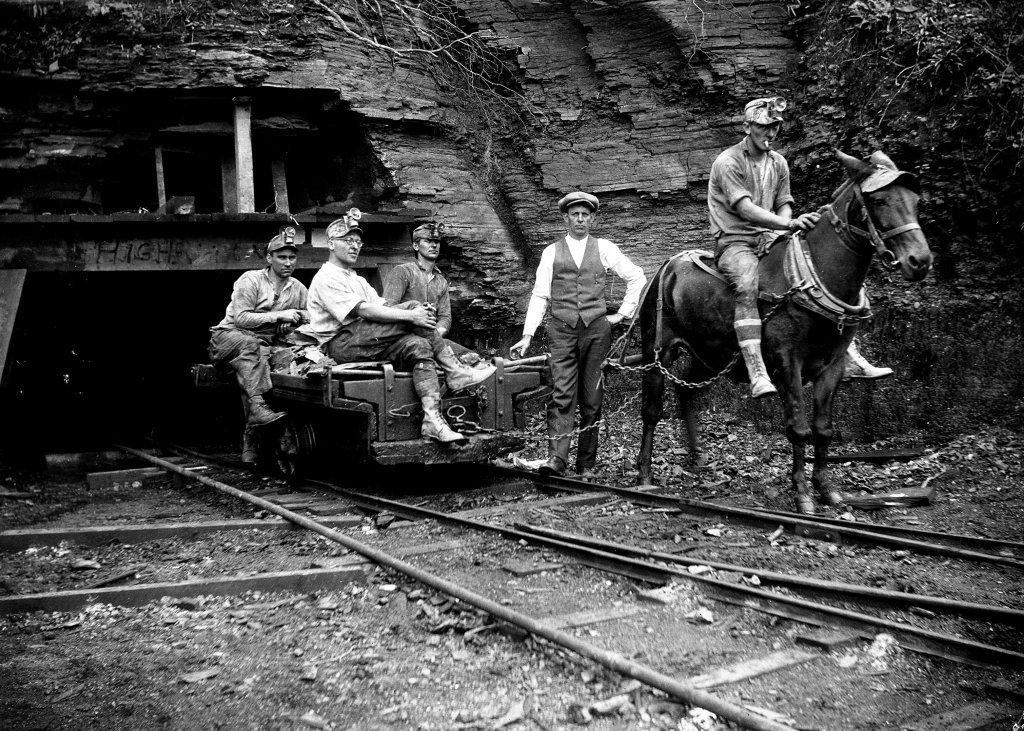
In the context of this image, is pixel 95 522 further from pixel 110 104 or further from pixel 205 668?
pixel 110 104

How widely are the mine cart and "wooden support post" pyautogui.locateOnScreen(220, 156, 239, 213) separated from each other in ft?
15.2

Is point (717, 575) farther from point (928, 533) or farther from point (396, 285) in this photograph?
point (396, 285)

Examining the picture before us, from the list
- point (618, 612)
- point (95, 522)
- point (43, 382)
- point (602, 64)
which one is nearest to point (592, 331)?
point (618, 612)

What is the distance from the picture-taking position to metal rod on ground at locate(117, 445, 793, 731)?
2.96 metres

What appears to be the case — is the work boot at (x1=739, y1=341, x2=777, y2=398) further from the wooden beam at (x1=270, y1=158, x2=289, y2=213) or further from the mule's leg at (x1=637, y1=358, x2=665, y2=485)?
the wooden beam at (x1=270, y1=158, x2=289, y2=213)

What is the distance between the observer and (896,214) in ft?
19.2

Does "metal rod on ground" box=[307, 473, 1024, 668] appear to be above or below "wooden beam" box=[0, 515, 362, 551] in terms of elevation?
below

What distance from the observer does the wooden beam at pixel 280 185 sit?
12.4 m

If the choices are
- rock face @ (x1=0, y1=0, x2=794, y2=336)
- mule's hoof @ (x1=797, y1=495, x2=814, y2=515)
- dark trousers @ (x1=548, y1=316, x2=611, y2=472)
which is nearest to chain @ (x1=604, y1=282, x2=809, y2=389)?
dark trousers @ (x1=548, y1=316, x2=611, y2=472)

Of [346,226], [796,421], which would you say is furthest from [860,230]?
[346,226]

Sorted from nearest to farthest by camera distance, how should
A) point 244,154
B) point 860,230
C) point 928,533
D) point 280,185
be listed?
point 928,533 < point 860,230 < point 244,154 < point 280,185

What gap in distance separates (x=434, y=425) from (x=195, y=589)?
2.59m

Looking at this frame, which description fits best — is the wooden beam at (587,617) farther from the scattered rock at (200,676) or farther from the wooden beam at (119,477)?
the wooden beam at (119,477)

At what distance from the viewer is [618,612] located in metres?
4.30
